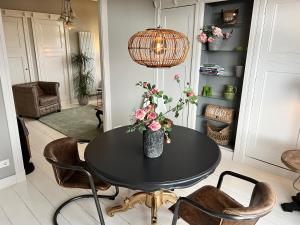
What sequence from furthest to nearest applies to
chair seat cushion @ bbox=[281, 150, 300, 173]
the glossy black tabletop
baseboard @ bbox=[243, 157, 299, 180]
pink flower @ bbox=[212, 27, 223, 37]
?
pink flower @ bbox=[212, 27, 223, 37], baseboard @ bbox=[243, 157, 299, 180], chair seat cushion @ bbox=[281, 150, 300, 173], the glossy black tabletop

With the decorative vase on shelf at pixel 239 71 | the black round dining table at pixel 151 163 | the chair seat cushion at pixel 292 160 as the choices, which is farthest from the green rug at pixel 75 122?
the chair seat cushion at pixel 292 160

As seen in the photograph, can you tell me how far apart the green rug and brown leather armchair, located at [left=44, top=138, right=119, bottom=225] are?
178cm

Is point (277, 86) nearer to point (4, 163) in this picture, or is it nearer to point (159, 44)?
point (159, 44)

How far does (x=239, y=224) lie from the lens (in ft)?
3.94

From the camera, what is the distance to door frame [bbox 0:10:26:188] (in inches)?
86.5

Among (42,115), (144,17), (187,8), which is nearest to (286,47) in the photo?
(187,8)

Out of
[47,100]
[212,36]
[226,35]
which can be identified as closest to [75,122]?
[47,100]

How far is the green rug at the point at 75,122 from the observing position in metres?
3.95

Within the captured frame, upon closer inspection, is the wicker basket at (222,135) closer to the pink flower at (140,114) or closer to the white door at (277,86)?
the white door at (277,86)

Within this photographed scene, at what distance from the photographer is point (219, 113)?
3172 millimetres

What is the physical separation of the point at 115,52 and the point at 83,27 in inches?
134

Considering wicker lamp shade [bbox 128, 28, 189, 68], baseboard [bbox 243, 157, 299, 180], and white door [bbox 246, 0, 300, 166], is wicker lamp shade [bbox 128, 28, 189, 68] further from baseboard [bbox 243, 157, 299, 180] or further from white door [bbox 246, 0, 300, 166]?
baseboard [bbox 243, 157, 299, 180]

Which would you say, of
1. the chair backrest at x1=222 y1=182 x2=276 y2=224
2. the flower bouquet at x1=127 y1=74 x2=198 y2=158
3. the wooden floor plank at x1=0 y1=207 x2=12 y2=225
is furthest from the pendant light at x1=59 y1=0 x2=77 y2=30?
the chair backrest at x1=222 y1=182 x2=276 y2=224

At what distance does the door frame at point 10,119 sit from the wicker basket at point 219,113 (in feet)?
8.15
